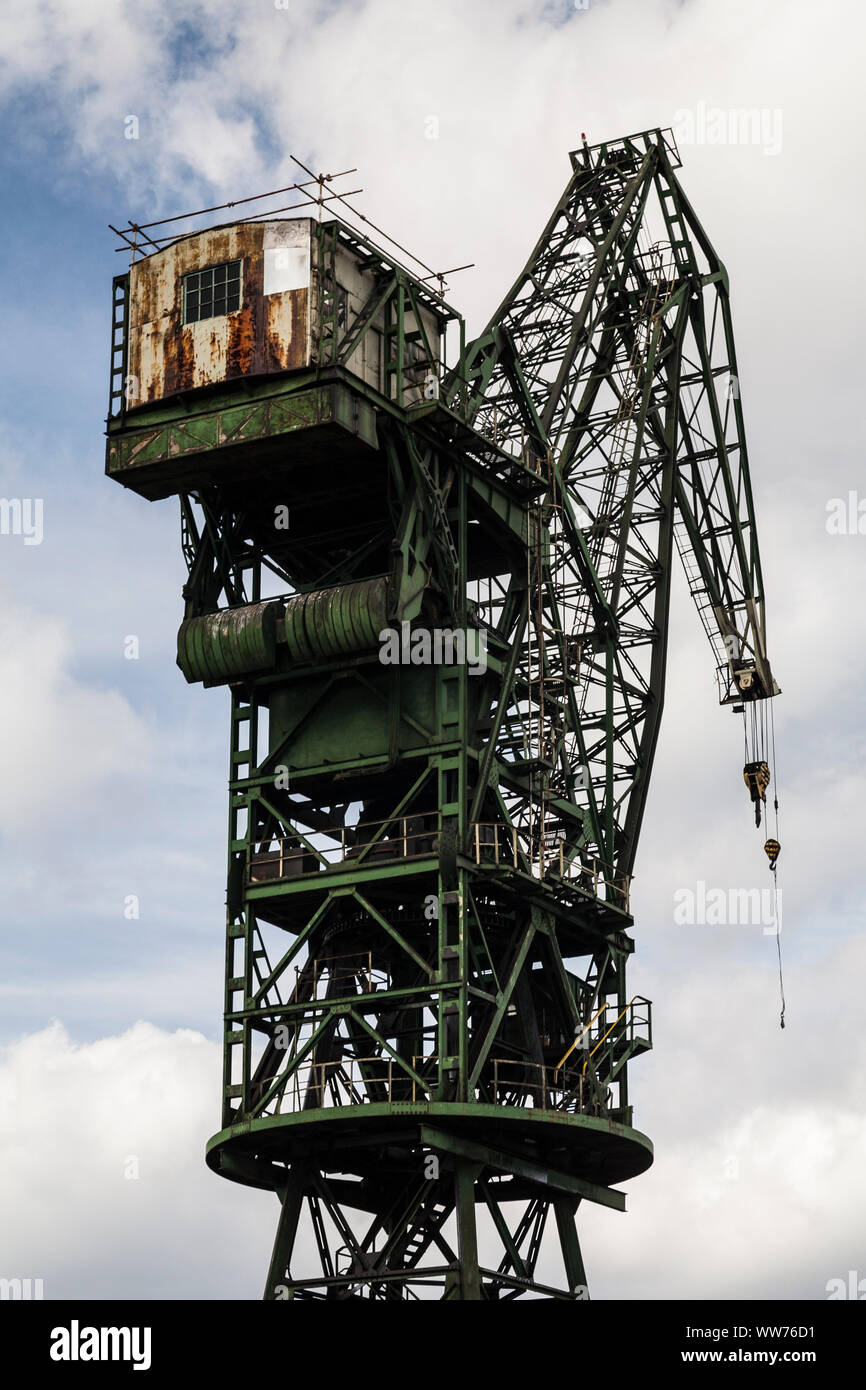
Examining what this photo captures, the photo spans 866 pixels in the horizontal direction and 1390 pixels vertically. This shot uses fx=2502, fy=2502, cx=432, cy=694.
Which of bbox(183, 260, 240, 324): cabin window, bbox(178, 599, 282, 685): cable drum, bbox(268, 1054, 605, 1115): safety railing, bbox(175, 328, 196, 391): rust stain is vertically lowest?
bbox(268, 1054, 605, 1115): safety railing

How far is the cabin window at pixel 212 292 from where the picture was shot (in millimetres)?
58125

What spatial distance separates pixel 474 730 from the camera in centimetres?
6047

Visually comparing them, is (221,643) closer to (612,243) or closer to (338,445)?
(338,445)

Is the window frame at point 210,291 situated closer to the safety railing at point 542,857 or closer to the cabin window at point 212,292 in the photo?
the cabin window at point 212,292

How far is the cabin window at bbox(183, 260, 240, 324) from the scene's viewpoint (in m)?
58.1

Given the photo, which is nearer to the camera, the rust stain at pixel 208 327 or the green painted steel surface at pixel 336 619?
the rust stain at pixel 208 327

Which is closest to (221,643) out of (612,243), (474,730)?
(474,730)

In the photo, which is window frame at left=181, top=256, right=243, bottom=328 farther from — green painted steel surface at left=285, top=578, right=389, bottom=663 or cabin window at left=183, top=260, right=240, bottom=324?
green painted steel surface at left=285, top=578, right=389, bottom=663

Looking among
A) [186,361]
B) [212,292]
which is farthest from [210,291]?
[186,361]

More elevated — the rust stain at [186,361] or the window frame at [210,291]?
the window frame at [210,291]

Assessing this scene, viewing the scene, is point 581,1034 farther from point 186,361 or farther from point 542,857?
point 186,361

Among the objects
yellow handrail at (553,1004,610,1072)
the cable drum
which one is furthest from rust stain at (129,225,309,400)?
yellow handrail at (553,1004,610,1072)

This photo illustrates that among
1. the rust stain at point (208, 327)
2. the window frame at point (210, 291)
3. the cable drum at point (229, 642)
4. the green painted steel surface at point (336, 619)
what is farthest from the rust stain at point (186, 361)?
the green painted steel surface at point (336, 619)

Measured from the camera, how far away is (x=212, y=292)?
58.5 meters
